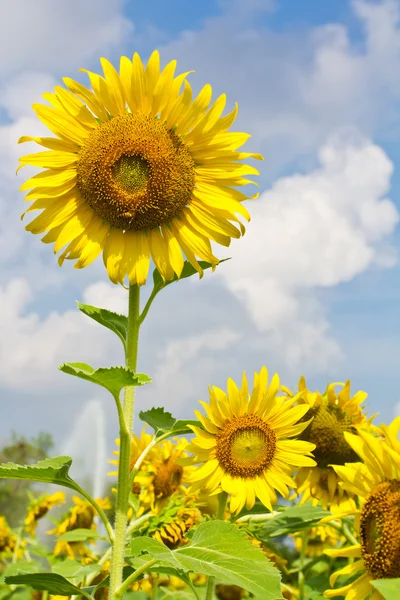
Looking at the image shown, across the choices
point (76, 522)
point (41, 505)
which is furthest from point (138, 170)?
point (41, 505)

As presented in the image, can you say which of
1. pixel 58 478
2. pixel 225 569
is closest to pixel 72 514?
pixel 58 478

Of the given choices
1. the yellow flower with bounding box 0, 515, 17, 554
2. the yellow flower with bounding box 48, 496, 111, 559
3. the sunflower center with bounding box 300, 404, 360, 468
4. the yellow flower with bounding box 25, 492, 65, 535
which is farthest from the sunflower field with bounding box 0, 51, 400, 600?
the yellow flower with bounding box 0, 515, 17, 554

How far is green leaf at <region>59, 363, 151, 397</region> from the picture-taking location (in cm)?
235

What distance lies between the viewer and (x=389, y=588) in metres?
1.56

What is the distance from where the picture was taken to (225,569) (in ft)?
7.42

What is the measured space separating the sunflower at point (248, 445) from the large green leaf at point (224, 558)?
0.78 meters

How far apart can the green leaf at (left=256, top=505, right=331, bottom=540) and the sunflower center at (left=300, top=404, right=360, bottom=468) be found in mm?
615

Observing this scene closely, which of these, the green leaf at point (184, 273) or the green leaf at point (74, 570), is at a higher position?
the green leaf at point (184, 273)

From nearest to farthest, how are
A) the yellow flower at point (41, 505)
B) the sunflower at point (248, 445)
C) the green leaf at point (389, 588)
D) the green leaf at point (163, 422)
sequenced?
the green leaf at point (389, 588), the green leaf at point (163, 422), the sunflower at point (248, 445), the yellow flower at point (41, 505)

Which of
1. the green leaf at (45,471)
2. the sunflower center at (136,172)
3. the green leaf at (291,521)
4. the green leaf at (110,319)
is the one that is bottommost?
the green leaf at (291,521)

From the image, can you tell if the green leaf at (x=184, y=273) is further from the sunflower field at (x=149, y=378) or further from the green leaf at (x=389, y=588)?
the green leaf at (x=389, y=588)

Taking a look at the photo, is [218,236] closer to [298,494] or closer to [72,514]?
[298,494]

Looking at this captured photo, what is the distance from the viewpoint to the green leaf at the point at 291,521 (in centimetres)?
315

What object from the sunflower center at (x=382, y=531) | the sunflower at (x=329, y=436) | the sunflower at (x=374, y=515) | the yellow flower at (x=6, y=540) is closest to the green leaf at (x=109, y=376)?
the sunflower at (x=374, y=515)
